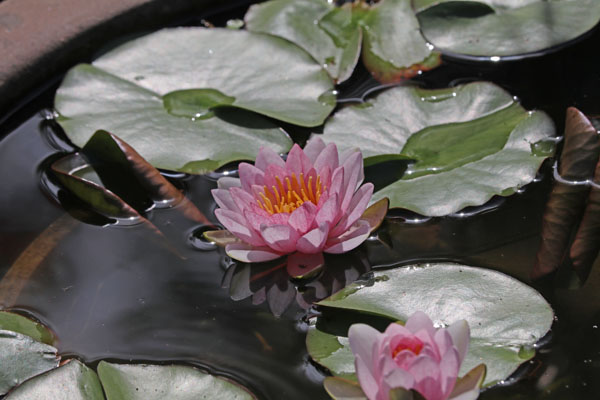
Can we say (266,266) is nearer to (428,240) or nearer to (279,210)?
(279,210)

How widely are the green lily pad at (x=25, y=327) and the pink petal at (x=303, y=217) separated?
56cm

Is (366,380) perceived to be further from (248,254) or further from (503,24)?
(503,24)

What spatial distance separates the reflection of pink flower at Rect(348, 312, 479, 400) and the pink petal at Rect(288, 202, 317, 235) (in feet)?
1.07

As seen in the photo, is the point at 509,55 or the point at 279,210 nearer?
the point at 279,210

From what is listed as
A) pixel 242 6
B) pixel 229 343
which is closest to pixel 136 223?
pixel 229 343

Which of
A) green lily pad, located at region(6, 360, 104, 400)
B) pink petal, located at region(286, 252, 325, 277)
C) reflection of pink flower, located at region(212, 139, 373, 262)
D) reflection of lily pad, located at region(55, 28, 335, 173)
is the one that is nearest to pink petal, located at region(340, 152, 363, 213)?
reflection of pink flower, located at region(212, 139, 373, 262)

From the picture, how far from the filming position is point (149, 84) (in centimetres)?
201

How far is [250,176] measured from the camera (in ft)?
4.88

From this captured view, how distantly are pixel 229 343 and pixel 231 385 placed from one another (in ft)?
0.45

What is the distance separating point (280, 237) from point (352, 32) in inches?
40.3

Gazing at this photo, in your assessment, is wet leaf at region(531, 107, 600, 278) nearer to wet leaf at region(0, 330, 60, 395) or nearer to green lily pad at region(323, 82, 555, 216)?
green lily pad at region(323, 82, 555, 216)

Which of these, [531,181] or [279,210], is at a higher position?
[279,210]

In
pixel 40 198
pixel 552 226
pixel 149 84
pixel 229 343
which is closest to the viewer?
pixel 229 343

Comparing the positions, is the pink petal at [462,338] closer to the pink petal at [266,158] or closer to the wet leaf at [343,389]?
the wet leaf at [343,389]
